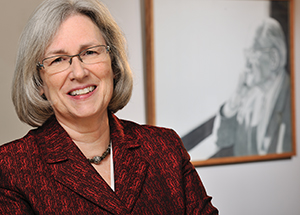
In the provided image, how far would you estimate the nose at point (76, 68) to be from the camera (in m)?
1.57

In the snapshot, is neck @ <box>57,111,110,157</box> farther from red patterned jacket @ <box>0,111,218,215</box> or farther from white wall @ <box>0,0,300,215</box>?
white wall @ <box>0,0,300,215</box>

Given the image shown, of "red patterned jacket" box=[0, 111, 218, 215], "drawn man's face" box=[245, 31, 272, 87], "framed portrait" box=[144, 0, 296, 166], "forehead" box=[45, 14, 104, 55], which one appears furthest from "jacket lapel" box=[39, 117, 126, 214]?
"drawn man's face" box=[245, 31, 272, 87]

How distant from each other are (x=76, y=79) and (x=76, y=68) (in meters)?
0.05

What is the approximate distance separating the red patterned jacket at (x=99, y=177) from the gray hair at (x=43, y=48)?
10 centimetres

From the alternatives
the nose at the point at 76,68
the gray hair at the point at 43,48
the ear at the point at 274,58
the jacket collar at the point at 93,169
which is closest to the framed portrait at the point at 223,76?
the ear at the point at 274,58

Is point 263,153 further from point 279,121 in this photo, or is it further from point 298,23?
point 298,23

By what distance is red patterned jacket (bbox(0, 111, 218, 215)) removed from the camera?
57.9 inches

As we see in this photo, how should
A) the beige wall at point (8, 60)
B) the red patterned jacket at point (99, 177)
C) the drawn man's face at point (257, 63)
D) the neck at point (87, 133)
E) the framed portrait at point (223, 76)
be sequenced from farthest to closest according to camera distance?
1. the drawn man's face at point (257, 63)
2. the framed portrait at point (223, 76)
3. the beige wall at point (8, 60)
4. the neck at point (87, 133)
5. the red patterned jacket at point (99, 177)

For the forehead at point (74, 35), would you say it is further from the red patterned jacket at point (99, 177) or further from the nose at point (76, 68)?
the red patterned jacket at point (99, 177)

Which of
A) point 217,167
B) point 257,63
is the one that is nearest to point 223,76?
point 257,63

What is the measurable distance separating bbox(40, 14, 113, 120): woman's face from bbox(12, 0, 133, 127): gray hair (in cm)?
3

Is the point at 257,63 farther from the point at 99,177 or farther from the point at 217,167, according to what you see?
the point at 99,177

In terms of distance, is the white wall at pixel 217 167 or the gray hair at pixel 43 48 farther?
the white wall at pixel 217 167

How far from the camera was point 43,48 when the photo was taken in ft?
5.14
